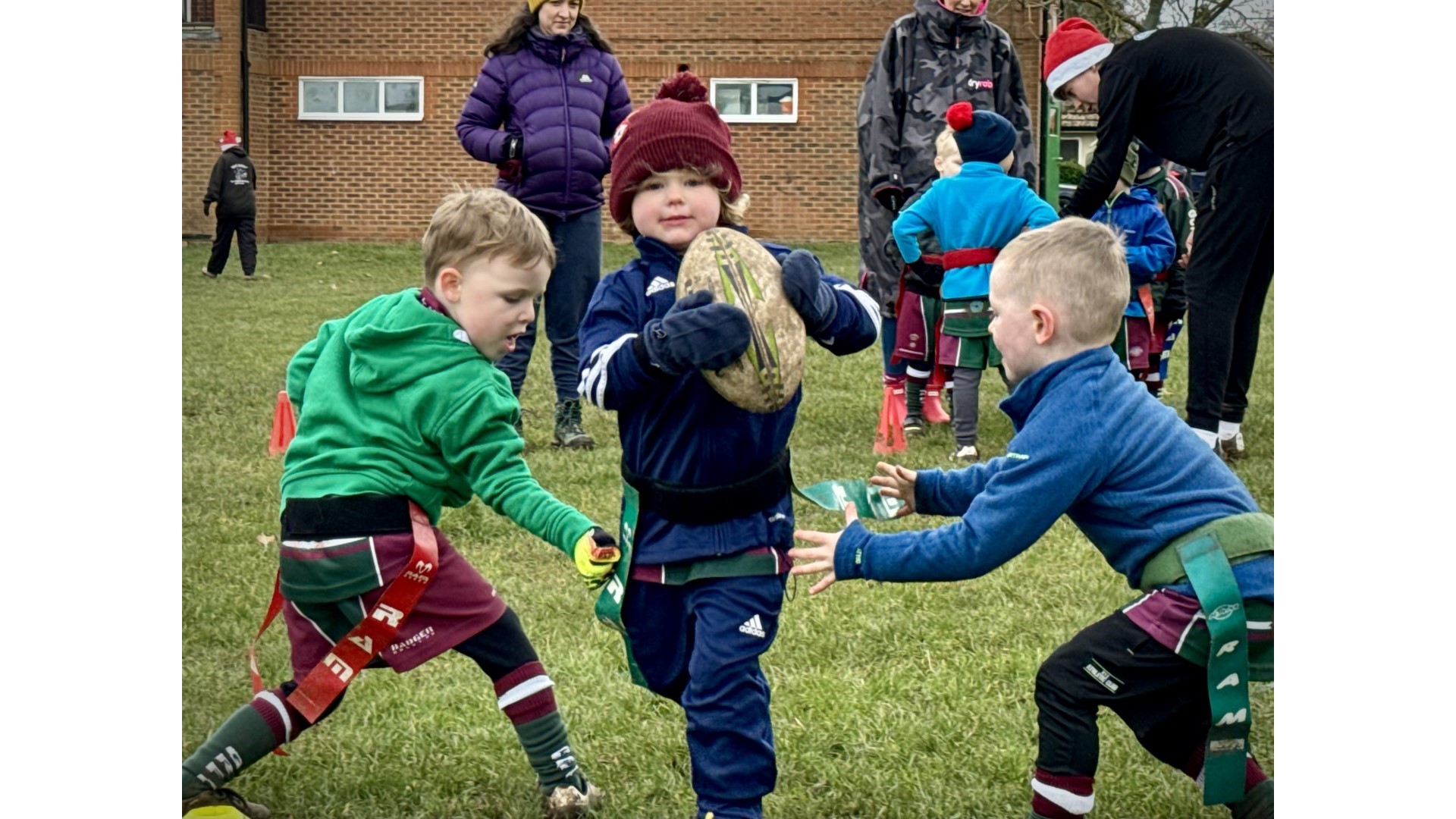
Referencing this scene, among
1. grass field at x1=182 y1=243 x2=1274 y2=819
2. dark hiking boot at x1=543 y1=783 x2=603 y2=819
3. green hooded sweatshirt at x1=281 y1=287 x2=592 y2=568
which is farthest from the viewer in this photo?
grass field at x1=182 y1=243 x2=1274 y2=819

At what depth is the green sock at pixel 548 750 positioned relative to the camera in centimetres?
297

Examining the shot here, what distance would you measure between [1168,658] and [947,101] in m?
4.38

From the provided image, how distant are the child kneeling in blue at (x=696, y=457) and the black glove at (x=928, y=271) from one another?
3.82m

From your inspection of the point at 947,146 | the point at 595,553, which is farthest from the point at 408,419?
the point at 947,146

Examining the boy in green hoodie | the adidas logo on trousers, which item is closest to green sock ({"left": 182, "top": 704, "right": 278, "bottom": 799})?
the boy in green hoodie

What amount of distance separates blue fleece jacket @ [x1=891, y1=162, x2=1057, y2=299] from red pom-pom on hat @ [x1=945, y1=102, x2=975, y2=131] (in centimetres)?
16

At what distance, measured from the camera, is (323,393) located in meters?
2.85

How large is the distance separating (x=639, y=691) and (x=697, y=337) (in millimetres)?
1301

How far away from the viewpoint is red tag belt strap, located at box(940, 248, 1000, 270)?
622cm

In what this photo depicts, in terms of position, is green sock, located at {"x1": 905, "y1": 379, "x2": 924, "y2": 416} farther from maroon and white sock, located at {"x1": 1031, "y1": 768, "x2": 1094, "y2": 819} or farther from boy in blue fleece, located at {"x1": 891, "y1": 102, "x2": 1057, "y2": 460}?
maroon and white sock, located at {"x1": 1031, "y1": 768, "x2": 1094, "y2": 819}

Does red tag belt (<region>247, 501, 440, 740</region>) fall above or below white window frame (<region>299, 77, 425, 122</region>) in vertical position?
below

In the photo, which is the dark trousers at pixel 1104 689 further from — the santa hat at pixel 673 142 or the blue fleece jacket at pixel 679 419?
the santa hat at pixel 673 142
